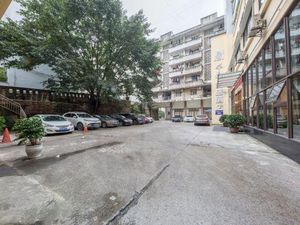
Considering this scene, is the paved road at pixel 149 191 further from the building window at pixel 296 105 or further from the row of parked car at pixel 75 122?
the row of parked car at pixel 75 122

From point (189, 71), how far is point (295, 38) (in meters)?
31.4

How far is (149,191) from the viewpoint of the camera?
10.4 ft

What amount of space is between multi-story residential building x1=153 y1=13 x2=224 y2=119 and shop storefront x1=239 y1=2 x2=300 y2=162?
1017 inches

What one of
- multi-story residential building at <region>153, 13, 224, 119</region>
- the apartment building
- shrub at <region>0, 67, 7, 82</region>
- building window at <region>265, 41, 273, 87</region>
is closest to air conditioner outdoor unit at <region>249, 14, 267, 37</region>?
the apartment building

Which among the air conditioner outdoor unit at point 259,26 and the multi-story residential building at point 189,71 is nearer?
the air conditioner outdoor unit at point 259,26

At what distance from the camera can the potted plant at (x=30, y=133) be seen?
518 cm

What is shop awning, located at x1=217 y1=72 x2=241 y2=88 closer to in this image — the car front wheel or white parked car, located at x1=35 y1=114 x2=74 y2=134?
the car front wheel

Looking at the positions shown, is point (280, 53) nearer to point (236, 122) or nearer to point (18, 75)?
point (236, 122)

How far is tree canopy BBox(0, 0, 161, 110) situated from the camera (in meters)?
13.6

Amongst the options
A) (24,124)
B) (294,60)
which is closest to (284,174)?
(294,60)

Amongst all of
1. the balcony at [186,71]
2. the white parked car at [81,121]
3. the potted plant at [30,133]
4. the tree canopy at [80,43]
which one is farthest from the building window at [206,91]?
the potted plant at [30,133]

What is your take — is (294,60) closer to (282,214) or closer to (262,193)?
(262,193)

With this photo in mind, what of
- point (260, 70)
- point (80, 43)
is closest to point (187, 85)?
point (80, 43)

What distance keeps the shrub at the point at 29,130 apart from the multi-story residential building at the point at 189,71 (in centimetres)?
2817
